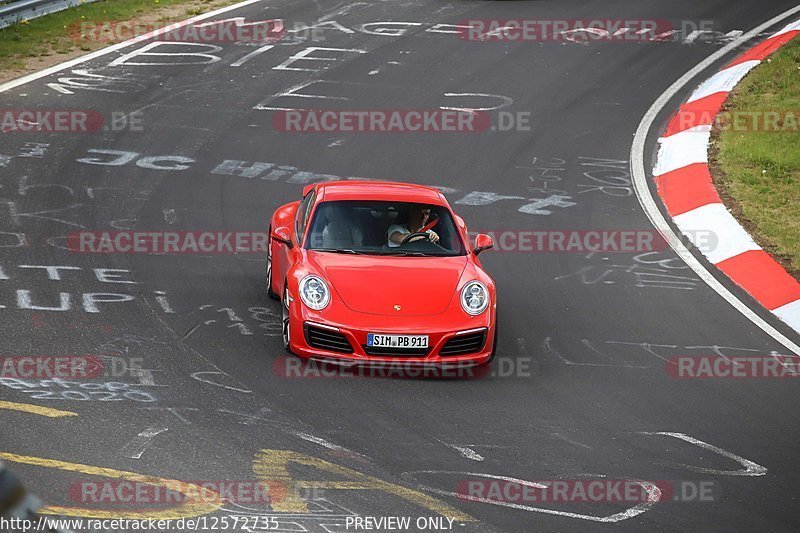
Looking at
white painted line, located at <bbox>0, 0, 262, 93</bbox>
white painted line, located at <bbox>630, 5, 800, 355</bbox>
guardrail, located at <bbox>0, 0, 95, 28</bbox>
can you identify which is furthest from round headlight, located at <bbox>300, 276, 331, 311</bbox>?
guardrail, located at <bbox>0, 0, 95, 28</bbox>

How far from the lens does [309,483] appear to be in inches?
285

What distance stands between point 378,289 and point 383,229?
3.66 ft

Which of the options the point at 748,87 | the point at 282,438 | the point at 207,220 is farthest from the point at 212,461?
the point at 748,87

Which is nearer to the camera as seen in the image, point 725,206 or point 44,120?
point 725,206

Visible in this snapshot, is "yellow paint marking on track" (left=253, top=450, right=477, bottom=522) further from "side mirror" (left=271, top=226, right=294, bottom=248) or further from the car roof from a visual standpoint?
the car roof

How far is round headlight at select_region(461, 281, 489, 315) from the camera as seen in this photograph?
374 inches

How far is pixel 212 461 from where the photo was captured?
24.4ft

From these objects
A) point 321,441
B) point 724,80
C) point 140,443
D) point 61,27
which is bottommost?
point 321,441

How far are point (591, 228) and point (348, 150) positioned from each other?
150 inches

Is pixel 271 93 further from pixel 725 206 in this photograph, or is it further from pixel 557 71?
pixel 725 206

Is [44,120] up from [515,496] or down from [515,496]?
up

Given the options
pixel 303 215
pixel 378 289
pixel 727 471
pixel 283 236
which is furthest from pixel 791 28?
pixel 727 471

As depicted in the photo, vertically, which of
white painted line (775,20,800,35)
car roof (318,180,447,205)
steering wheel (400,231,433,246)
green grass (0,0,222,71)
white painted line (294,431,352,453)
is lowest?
white painted line (294,431,352,453)

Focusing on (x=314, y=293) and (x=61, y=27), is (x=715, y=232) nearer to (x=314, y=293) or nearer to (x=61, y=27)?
(x=314, y=293)
